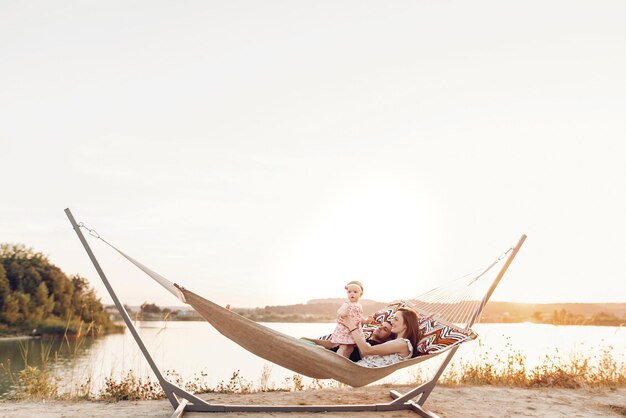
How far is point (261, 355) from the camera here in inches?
124

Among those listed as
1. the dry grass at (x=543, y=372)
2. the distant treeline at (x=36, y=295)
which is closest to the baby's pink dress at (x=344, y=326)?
the dry grass at (x=543, y=372)

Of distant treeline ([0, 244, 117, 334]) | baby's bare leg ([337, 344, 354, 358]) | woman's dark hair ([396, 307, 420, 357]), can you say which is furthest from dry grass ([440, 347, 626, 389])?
distant treeline ([0, 244, 117, 334])

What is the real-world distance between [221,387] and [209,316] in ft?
6.40

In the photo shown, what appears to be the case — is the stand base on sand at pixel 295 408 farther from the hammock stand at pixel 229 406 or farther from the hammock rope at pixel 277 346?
the hammock rope at pixel 277 346

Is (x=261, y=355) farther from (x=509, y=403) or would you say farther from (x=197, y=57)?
(x=197, y=57)

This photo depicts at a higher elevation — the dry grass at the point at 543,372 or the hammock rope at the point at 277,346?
the hammock rope at the point at 277,346

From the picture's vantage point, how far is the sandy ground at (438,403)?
3838 millimetres

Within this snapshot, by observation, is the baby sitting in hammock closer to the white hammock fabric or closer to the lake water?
the white hammock fabric

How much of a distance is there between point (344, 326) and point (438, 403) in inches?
53.7

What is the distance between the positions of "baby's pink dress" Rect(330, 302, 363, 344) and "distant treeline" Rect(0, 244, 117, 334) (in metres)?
17.3

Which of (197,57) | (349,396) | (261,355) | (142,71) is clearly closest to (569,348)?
(349,396)

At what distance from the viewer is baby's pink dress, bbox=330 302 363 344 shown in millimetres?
3510

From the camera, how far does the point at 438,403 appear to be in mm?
4352

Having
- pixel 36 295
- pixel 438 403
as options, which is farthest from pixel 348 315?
pixel 36 295
